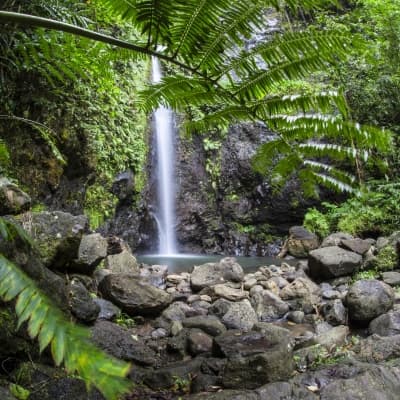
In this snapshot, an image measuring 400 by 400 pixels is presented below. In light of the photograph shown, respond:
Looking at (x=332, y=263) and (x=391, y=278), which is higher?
(x=332, y=263)

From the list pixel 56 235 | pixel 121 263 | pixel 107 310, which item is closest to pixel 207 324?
pixel 107 310

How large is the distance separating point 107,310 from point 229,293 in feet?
5.85

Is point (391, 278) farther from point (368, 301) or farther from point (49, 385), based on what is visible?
point (49, 385)

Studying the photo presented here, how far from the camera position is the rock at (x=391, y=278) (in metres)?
5.31

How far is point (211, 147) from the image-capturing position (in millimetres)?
10109

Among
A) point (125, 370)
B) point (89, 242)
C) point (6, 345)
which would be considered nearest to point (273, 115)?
point (125, 370)

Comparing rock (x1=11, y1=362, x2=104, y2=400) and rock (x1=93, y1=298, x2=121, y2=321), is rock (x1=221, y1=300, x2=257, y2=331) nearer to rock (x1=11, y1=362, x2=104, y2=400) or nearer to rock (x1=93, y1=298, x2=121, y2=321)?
rock (x1=93, y1=298, x2=121, y2=321)

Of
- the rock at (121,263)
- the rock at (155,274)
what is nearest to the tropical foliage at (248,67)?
the rock at (121,263)

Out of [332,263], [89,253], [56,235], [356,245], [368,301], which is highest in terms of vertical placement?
[56,235]

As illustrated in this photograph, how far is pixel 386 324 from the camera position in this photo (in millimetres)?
3885

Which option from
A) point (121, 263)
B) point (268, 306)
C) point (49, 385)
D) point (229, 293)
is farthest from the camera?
point (121, 263)

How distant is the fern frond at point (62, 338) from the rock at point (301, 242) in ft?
26.1

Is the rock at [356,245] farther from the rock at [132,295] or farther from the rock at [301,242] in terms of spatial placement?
the rock at [132,295]

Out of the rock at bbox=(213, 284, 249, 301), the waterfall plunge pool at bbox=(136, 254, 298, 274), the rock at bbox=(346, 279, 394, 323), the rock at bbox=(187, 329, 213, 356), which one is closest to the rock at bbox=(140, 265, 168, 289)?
the waterfall plunge pool at bbox=(136, 254, 298, 274)
